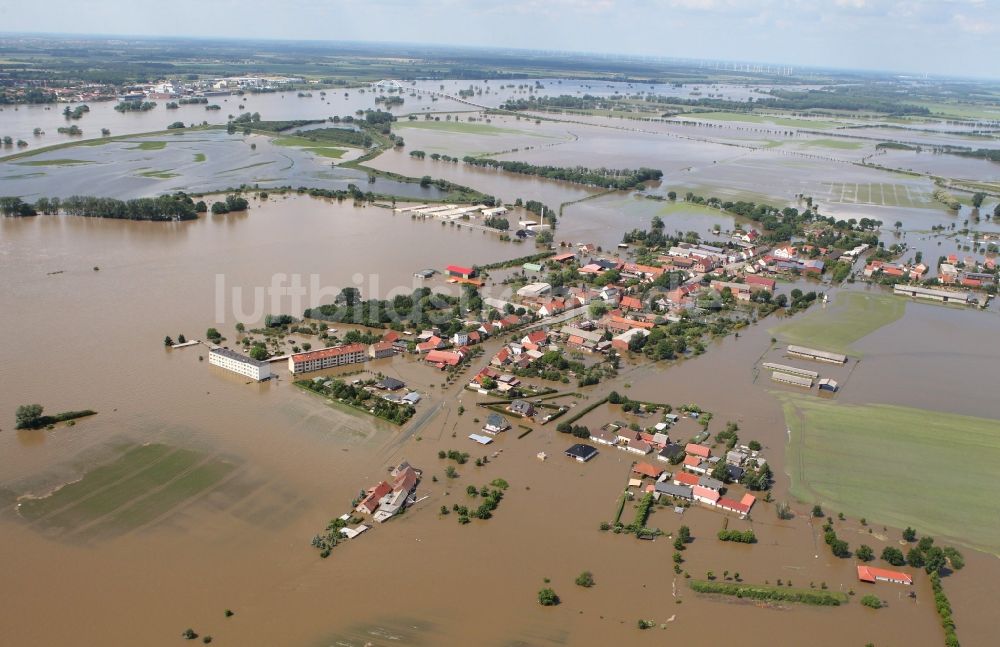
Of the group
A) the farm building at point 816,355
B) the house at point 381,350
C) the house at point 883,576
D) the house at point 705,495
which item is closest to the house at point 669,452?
the house at point 705,495

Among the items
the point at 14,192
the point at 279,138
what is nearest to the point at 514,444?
the point at 14,192

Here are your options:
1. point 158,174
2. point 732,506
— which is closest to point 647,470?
point 732,506

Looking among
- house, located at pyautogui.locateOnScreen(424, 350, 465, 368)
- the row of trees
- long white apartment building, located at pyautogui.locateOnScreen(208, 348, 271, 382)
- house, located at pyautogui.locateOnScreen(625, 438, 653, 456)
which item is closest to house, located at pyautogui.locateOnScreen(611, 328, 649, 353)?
house, located at pyautogui.locateOnScreen(424, 350, 465, 368)

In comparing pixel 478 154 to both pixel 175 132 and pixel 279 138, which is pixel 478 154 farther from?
pixel 175 132

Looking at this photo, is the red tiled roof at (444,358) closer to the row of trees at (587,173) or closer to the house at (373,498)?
the house at (373,498)

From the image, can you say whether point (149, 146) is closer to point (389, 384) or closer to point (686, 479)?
point (389, 384)
